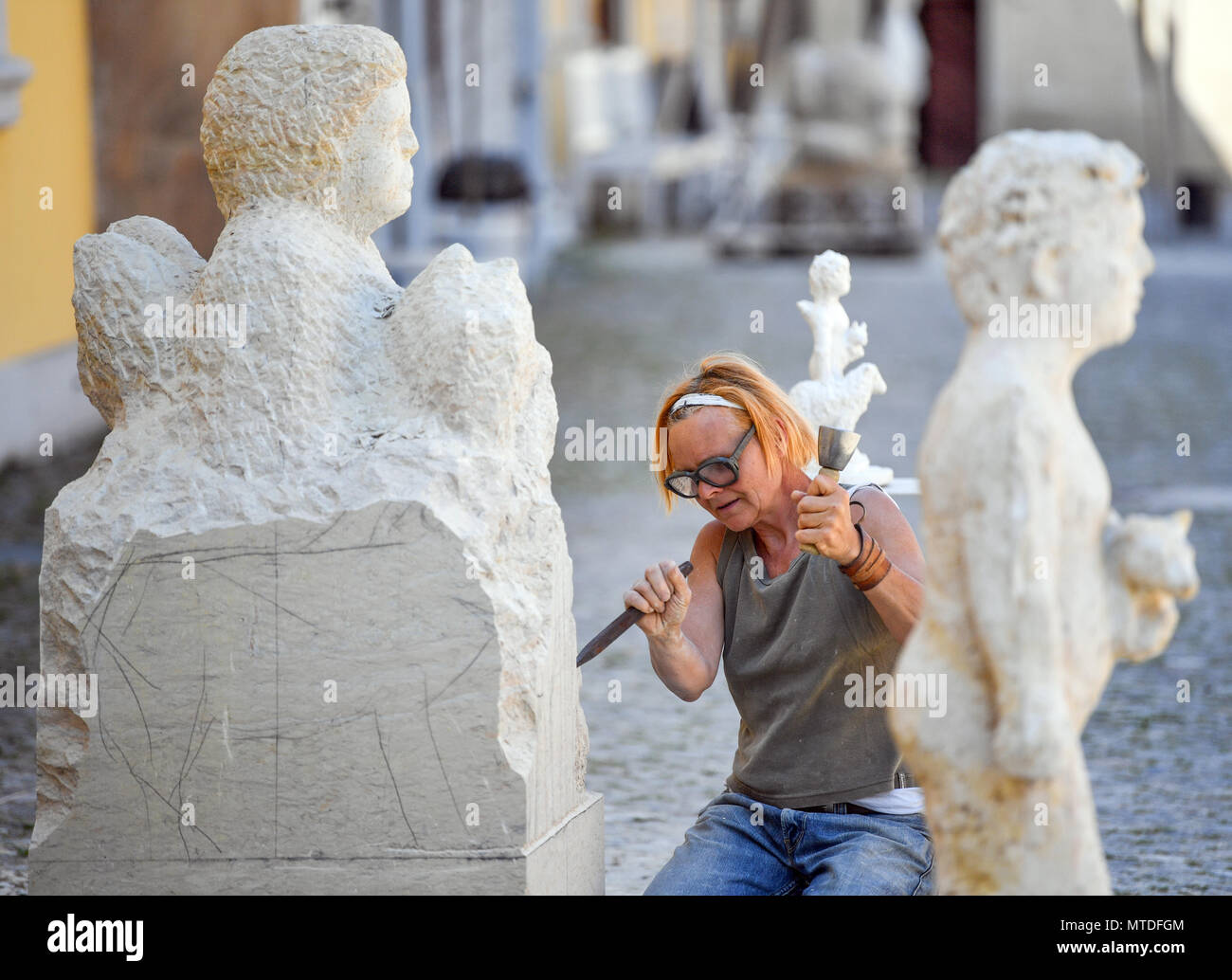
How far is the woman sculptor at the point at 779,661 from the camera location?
2.91 meters

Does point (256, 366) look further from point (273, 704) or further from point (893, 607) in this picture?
point (893, 607)

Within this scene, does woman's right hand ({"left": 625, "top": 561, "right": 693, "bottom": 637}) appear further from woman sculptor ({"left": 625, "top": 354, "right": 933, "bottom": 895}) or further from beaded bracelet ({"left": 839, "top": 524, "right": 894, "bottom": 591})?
beaded bracelet ({"left": 839, "top": 524, "right": 894, "bottom": 591})

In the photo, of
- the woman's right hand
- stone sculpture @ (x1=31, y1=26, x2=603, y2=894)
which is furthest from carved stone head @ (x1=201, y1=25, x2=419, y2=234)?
the woman's right hand

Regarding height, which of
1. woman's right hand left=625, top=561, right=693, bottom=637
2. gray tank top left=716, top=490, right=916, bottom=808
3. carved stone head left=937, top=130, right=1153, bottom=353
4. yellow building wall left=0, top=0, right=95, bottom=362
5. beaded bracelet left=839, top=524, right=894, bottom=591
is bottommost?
gray tank top left=716, top=490, right=916, bottom=808

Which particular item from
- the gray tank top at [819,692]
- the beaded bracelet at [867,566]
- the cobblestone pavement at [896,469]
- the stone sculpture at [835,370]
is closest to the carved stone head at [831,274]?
the stone sculpture at [835,370]

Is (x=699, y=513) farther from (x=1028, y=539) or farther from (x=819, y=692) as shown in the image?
(x=1028, y=539)

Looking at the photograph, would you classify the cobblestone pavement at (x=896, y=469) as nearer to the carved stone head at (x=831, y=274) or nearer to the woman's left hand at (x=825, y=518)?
the carved stone head at (x=831, y=274)

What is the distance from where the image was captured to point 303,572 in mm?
2637

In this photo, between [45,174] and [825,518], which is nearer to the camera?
[825,518]

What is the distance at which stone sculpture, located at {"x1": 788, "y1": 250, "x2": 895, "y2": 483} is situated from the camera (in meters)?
3.61

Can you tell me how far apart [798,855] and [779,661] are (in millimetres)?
340

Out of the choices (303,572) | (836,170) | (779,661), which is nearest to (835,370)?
(779,661)

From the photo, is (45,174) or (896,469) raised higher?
(45,174)

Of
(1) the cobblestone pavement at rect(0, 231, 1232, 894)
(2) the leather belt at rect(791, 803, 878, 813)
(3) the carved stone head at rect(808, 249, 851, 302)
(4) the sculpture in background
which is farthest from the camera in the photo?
(4) the sculpture in background
